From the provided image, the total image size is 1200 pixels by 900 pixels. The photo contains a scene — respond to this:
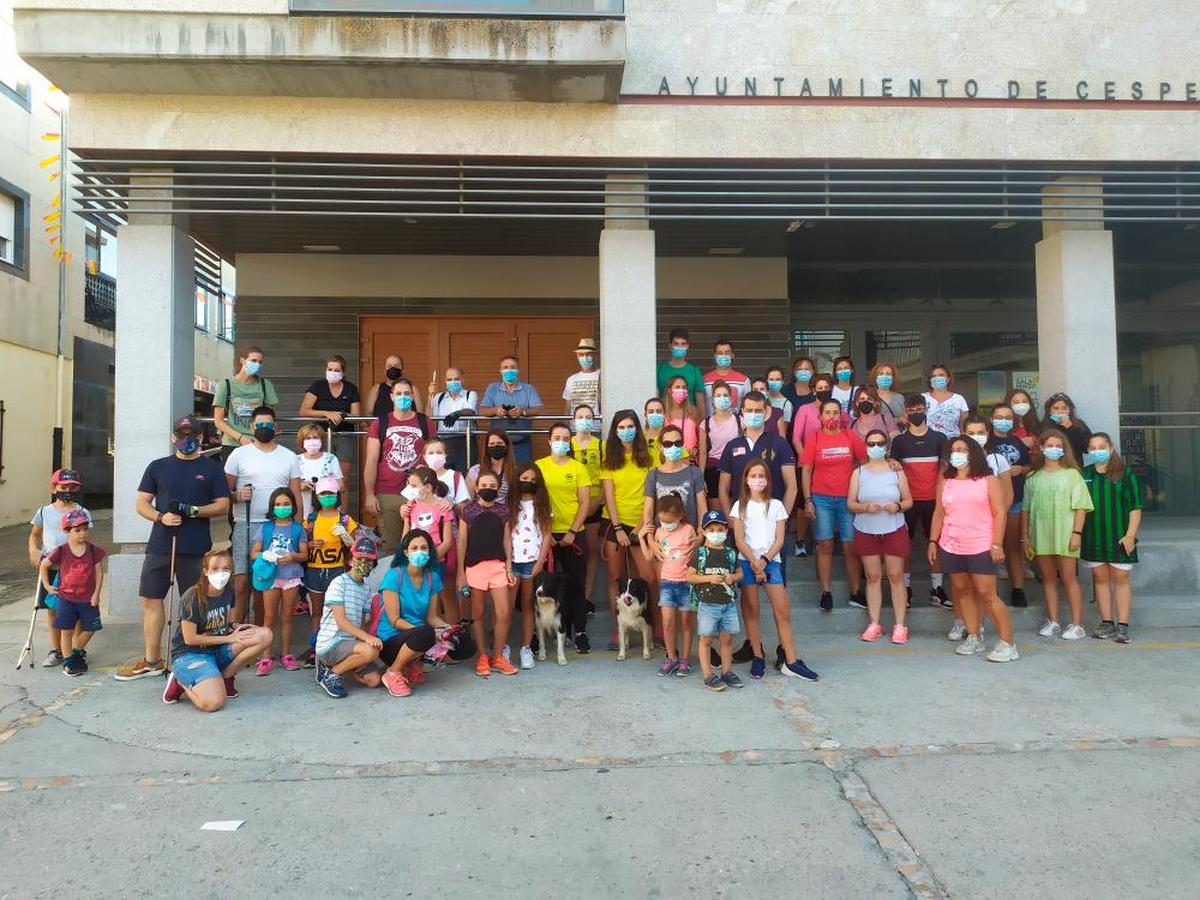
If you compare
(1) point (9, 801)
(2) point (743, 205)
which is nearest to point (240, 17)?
(2) point (743, 205)

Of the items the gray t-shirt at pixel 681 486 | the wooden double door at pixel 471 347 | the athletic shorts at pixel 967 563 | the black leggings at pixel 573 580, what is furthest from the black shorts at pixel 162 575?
the athletic shorts at pixel 967 563

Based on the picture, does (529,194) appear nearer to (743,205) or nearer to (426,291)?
(743,205)

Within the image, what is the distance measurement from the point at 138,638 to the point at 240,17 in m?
5.52

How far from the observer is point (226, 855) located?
3314 mm

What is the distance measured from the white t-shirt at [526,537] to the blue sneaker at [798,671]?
2.04 metres

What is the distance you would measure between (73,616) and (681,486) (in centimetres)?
487

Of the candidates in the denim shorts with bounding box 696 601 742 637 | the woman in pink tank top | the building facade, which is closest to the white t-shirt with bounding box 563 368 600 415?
the building facade

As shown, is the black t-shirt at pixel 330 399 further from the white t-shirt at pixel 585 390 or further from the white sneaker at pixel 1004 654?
the white sneaker at pixel 1004 654

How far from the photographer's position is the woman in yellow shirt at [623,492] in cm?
642

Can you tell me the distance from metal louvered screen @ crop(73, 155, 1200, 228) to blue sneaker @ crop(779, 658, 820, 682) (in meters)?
4.33

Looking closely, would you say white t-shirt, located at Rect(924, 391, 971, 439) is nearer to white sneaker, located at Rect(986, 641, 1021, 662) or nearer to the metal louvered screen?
the metal louvered screen

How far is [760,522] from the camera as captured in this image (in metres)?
5.95

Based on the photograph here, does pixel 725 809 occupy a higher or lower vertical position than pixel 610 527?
lower

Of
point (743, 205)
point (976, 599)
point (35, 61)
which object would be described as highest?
point (35, 61)
